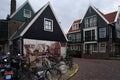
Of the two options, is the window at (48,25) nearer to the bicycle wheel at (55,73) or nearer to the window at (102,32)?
the bicycle wheel at (55,73)

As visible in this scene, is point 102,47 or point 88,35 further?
point 88,35

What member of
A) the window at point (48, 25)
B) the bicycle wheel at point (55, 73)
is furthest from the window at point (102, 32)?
the bicycle wheel at point (55, 73)

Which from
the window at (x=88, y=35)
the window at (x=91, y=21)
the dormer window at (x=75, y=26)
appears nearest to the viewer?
the window at (x=91, y=21)

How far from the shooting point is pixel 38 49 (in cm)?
1803

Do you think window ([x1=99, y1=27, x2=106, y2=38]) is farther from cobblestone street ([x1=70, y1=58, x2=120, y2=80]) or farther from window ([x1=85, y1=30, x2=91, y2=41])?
cobblestone street ([x1=70, y1=58, x2=120, y2=80])

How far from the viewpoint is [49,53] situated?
63.0ft

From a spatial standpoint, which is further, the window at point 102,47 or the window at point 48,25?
the window at point 102,47

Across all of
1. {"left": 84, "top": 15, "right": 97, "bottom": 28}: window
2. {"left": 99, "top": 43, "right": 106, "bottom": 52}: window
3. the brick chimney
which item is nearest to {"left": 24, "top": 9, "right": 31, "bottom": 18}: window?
the brick chimney

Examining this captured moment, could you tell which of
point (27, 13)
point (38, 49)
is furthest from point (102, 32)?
point (38, 49)

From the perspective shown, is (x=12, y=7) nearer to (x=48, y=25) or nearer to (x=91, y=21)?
(x=48, y=25)

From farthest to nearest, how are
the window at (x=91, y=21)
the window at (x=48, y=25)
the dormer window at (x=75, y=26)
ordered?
1. the dormer window at (x=75, y=26)
2. the window at (x=91, y=21)
3. the window at (x=48, y=25)

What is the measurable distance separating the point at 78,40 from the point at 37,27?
67.6 ft

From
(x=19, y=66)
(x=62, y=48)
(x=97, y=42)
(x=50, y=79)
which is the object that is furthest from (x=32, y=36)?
(x=97, y=42)

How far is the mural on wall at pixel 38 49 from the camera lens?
17047 millimetres
